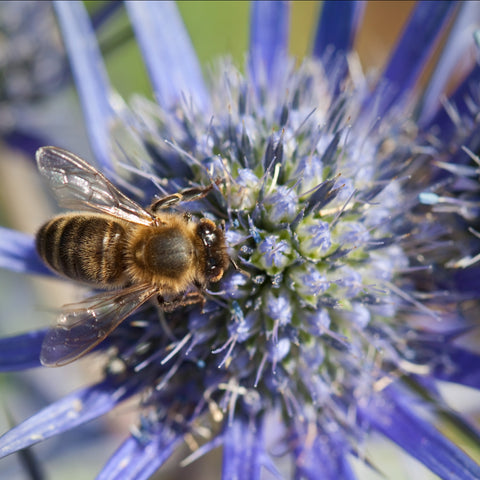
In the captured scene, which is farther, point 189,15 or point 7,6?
point 189,15

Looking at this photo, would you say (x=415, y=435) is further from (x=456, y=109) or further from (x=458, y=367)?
(x=456, y=109)

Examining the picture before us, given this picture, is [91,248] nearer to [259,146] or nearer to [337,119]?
[259,146]

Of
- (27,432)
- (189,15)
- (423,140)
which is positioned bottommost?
(27,432)

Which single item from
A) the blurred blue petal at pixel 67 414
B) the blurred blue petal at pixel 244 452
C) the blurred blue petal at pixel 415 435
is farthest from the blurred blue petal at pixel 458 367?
the blurred blue petal at pixel 67 414

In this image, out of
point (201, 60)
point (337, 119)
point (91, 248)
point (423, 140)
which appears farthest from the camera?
point (201, 60)

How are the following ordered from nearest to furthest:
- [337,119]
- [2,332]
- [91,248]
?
[91,248] → [337,119] → [2,332]

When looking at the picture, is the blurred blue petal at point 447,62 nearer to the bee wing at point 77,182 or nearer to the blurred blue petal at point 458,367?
the blurred blue petal at point 458,367

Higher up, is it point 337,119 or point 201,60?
point 201,60

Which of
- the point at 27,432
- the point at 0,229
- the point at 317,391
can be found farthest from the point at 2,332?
the point at 317,391
